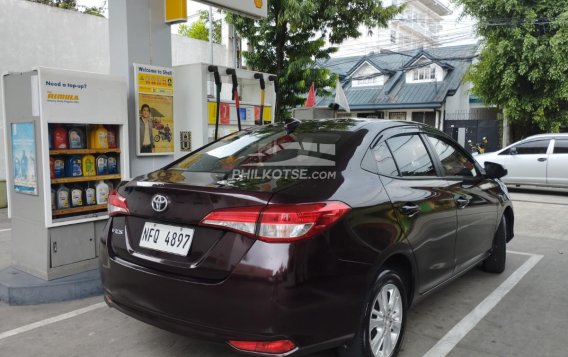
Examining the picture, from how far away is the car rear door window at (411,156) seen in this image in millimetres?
3320

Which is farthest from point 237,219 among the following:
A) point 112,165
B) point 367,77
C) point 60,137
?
point 367,77

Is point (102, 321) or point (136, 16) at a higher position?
point (136, 16)

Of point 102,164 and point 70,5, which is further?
point 70,5

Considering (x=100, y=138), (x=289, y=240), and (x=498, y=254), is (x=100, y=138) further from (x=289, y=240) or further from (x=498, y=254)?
(x=498, y=254)

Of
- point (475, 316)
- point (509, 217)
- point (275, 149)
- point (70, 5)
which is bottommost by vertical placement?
point (475, 316)

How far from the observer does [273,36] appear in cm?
1136

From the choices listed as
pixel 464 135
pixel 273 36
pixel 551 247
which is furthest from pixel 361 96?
pixel 551 247

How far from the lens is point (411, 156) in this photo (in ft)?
11.5

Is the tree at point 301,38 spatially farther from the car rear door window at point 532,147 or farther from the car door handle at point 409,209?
the car door handle at point 409,209

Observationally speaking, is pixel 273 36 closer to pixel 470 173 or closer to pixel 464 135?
pixel 470 173

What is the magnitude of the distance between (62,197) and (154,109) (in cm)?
128

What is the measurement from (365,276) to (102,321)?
2.23 m

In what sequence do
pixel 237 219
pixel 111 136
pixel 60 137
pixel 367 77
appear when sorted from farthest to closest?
1. pixel 367 77
2. pixel 111 136
3. pixel 60 137
4. pixel 237 219

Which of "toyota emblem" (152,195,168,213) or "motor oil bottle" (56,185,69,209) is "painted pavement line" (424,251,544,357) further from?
"motor oil bottle" (56,185,69,209)
